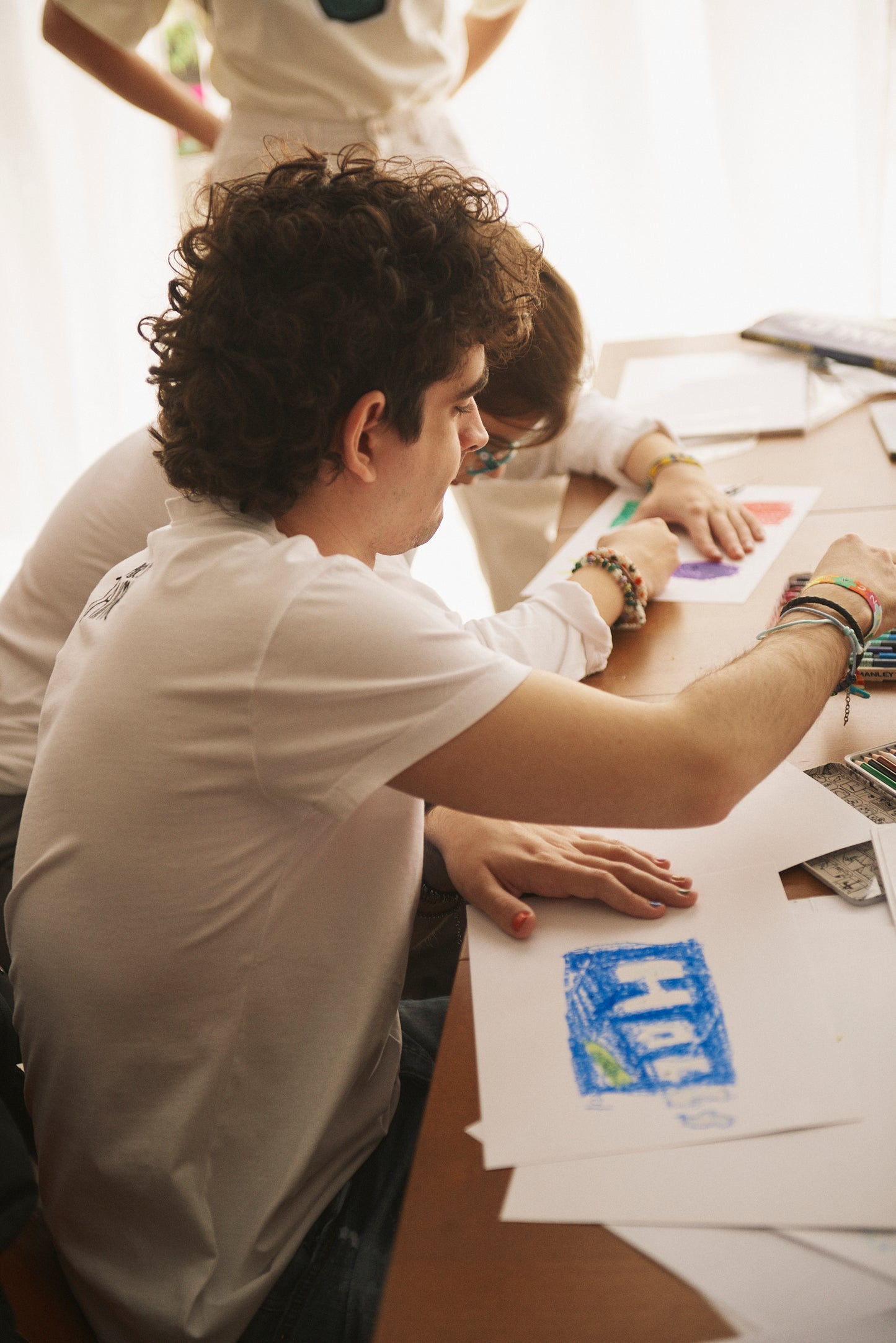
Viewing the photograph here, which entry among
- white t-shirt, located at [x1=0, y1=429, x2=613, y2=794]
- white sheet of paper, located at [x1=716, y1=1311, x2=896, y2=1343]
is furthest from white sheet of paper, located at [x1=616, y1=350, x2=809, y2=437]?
white sheet of paper, located at [x1=716, y1=1311, x2=896, y2=1343]

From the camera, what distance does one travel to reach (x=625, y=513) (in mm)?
1481

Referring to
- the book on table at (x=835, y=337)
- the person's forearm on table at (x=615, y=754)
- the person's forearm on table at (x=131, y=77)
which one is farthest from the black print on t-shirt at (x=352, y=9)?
the person's forearm on table at (x=615, y=754)

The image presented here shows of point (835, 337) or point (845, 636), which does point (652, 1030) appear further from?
point (835, 337)

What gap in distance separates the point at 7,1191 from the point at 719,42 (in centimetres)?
290

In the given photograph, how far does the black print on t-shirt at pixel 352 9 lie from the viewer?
1709 millimetres

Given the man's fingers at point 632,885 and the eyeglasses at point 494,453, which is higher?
the eyeglasses at point 494,453

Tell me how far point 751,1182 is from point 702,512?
92 centimetres

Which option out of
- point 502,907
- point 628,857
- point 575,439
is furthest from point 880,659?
point 575,439

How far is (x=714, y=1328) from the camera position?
53 cm

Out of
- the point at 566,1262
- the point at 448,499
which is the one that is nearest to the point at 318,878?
the point at 566,1262

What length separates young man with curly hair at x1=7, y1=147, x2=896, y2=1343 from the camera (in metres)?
0.73

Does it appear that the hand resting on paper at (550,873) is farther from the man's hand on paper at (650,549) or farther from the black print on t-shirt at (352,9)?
the black print on t-shirt at (352,9)

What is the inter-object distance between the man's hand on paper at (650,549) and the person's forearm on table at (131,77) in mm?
1342

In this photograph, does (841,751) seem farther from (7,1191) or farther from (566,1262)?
(7,1191)
